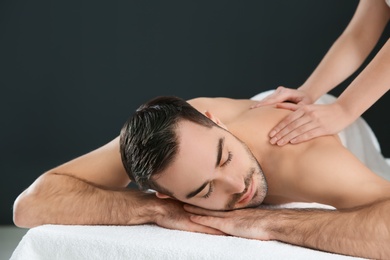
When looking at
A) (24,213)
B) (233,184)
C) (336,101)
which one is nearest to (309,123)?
(336,101)

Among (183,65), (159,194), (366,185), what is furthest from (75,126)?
(366,185)

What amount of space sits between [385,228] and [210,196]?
467 millimetres

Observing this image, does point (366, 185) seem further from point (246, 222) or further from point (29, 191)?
point (29, 191)

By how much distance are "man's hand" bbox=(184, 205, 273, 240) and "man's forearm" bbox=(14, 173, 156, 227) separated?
172mm

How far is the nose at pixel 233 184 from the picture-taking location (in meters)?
1.89

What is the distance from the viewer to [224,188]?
1.91 meters

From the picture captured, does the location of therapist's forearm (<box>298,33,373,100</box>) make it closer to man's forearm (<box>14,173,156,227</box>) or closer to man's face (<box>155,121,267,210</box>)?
man's face (<box>155,121,267,210</box>)

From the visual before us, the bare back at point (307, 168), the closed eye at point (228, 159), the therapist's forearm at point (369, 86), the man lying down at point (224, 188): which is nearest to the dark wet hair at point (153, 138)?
the man lying down at point (224, 188)

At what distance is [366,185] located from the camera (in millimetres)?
1922

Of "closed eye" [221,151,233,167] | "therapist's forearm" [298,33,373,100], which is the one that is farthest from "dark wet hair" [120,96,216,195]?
"therapist's forearm" [298,33,373,100]

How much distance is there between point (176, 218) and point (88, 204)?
0.28 m

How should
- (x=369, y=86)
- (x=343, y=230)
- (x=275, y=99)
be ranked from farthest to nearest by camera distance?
(x=275, y=99)
(x=369, y=86)
(x=343, y=230)

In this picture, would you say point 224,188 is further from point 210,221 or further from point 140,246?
point 140,246

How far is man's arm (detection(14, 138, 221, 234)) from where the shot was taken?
2.07m
